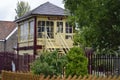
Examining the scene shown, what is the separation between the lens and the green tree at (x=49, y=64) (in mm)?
17594

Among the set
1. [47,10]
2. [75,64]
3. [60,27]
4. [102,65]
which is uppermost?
[47,10]

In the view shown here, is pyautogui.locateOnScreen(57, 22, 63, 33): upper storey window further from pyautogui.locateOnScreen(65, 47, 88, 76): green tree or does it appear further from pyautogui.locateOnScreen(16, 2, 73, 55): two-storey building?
pyautogui.locateOnScreen(65, 47, 88, 76): green tree

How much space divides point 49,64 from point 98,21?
3.91 meters

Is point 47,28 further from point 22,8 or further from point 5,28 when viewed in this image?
point 22,8

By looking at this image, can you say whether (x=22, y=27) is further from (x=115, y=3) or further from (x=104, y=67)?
(x=115, y=3)

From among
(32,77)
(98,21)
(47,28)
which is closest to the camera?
(32,77)

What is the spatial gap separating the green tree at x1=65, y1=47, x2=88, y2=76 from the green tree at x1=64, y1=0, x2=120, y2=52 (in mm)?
2092

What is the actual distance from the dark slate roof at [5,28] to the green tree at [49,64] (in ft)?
165

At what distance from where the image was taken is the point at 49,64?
1836 cm

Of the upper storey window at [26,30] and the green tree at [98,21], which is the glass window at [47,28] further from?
the green tree at [98,21]

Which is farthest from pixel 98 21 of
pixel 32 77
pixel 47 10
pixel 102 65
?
pixel 47 10

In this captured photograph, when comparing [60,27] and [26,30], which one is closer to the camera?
[60,27]

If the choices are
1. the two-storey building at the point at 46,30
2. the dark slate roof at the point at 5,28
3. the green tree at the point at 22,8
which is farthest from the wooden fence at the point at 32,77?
the green tree at the point at 22,8

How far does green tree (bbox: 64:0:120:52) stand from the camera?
598 inches
